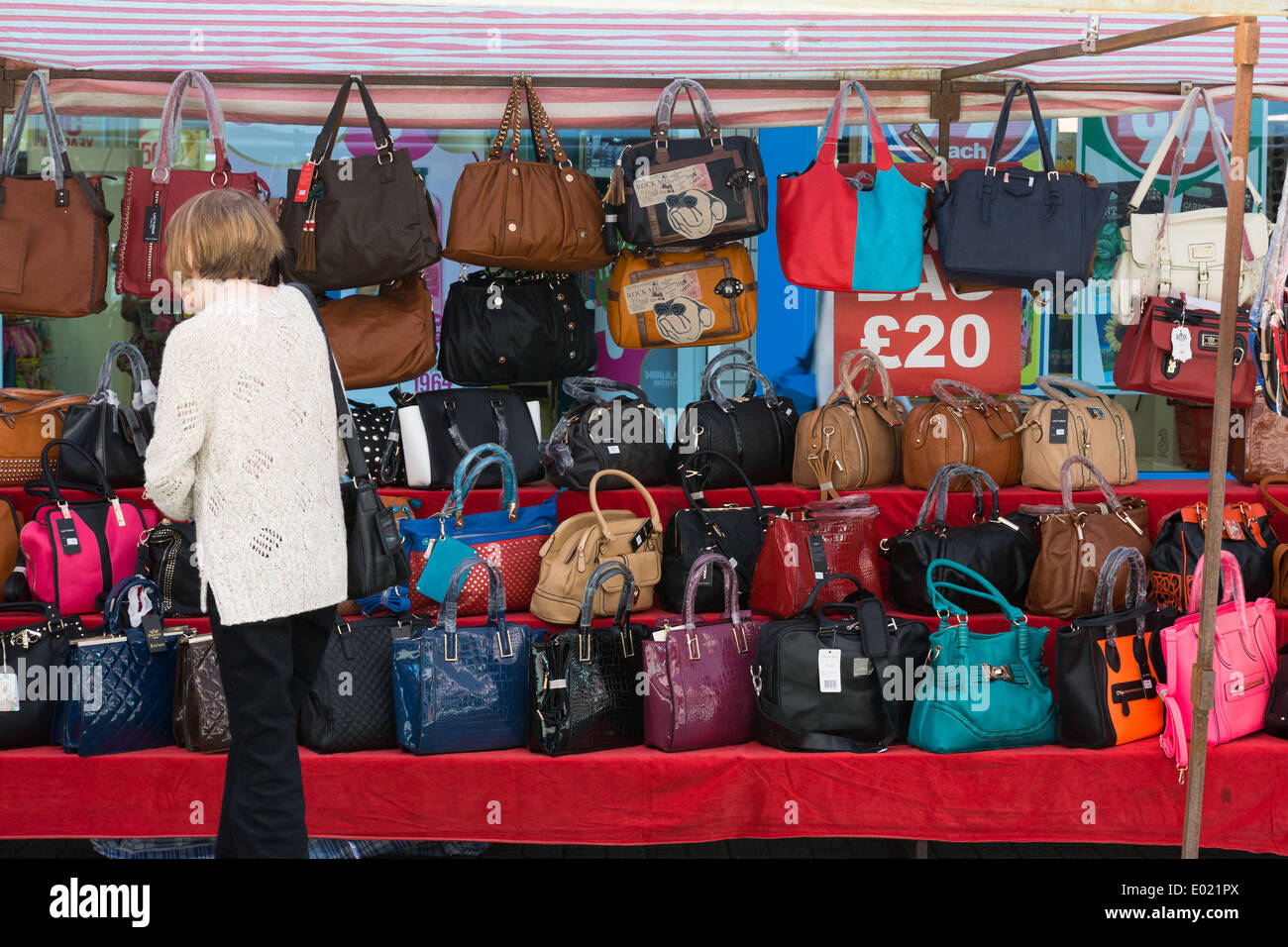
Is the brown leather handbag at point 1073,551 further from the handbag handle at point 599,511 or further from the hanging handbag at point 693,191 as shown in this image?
the hanging handbag at point 693,191

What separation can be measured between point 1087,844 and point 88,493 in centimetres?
367

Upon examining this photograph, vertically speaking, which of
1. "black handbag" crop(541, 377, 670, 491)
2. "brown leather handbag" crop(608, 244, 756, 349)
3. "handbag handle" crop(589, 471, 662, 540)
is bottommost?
"handbag handle" crop(589, 471, 662, 540)

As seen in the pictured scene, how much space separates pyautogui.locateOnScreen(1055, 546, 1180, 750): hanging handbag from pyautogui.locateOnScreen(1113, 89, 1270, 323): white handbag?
3.75 ft

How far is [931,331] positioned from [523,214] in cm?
172

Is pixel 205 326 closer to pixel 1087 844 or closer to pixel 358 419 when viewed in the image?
pixel 358 419

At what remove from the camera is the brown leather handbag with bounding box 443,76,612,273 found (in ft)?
14.6

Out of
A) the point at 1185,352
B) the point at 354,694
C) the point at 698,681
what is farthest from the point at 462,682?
the point at 1185,352

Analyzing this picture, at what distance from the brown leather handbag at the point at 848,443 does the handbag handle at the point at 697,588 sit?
58 cm

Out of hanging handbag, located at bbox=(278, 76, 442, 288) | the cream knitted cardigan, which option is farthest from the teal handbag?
hanging handbag, located at bbox=(278, 76, 442, 288)

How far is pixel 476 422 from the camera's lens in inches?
Result: 182

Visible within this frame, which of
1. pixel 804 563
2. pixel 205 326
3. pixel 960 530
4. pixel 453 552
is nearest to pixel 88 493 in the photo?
pixel 453 552

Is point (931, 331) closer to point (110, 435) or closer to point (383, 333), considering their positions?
point (383, 333)

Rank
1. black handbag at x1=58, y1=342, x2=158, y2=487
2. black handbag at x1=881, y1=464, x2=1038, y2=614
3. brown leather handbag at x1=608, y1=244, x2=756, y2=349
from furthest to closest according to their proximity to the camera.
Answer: brown leather handbag at x1=608, y1=244, x2=756, y2=349, black handbag at x1=58, y1=342, x2=158, y2=487, black handbag at x1=881, y1=464, x2=1038, y2=614

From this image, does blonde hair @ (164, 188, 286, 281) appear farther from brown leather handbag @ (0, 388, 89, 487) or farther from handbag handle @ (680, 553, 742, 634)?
brown leather handbag @ (0, 388, 89, 487)
